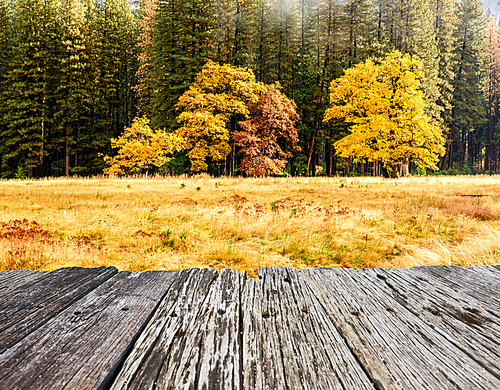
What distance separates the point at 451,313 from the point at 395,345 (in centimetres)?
51

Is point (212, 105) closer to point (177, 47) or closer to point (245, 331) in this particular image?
point (177, 47)

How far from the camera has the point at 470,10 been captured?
138ft

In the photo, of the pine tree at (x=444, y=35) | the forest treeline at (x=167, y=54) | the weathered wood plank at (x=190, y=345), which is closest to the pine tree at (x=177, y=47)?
the forest treeline at (x=167, y=54)

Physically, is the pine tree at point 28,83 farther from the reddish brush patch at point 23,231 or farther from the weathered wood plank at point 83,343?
the weathered wood plank at point 83,343

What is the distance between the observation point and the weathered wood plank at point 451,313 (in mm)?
1135

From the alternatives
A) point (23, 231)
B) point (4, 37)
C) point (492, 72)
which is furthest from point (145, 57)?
point (492, 72)

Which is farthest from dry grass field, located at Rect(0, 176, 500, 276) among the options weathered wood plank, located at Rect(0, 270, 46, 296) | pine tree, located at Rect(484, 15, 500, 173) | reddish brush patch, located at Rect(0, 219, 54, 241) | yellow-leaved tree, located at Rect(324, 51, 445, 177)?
pine tree, located at Rect(484, 15, 500, 173)

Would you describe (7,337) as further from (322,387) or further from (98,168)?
(98,168)

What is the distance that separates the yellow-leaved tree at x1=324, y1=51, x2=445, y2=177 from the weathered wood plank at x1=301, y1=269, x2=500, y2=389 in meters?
22.1

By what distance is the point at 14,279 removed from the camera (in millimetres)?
1812

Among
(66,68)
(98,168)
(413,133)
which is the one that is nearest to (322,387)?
(413,133)

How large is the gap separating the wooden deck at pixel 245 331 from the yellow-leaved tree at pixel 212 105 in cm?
2149

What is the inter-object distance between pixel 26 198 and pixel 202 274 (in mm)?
12094

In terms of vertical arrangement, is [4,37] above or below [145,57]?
above
